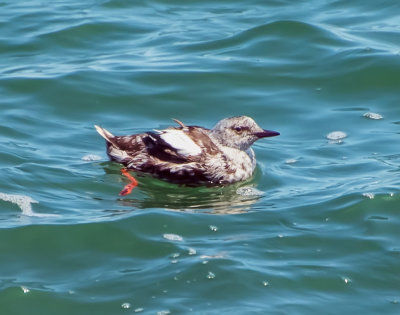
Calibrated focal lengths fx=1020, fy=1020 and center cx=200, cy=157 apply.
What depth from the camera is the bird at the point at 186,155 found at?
10.5 m

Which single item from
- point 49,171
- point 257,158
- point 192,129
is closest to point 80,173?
point 49,171

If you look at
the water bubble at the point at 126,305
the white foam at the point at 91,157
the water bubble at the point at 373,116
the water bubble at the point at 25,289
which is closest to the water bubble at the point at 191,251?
the water bubble at the point at 126,305

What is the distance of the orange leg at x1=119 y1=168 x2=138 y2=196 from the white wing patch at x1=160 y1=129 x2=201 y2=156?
524 mm

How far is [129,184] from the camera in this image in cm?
1035

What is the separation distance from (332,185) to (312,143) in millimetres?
1387

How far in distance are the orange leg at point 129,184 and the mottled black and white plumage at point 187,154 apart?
0.07 metres

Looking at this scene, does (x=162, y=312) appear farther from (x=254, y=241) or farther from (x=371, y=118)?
(x=371, y=118)

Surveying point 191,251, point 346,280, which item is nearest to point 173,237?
point 191,251

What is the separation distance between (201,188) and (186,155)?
390 millimetres

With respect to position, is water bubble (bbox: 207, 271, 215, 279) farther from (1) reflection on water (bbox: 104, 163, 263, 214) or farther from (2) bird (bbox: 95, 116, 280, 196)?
(2) bird (bbox: 95, 116, 280, 196)

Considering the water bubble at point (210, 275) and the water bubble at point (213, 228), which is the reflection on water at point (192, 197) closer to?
the water bubble at point (213, 228)

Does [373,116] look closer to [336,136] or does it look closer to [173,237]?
[336,136]

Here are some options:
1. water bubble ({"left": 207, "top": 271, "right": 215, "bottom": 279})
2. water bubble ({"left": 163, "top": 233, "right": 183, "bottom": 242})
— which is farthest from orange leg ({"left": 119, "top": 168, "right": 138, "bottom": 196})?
water bubble ({"left": 207, "top": 271, "right": 215, "bottom": 279})

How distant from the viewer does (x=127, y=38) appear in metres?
15.5
